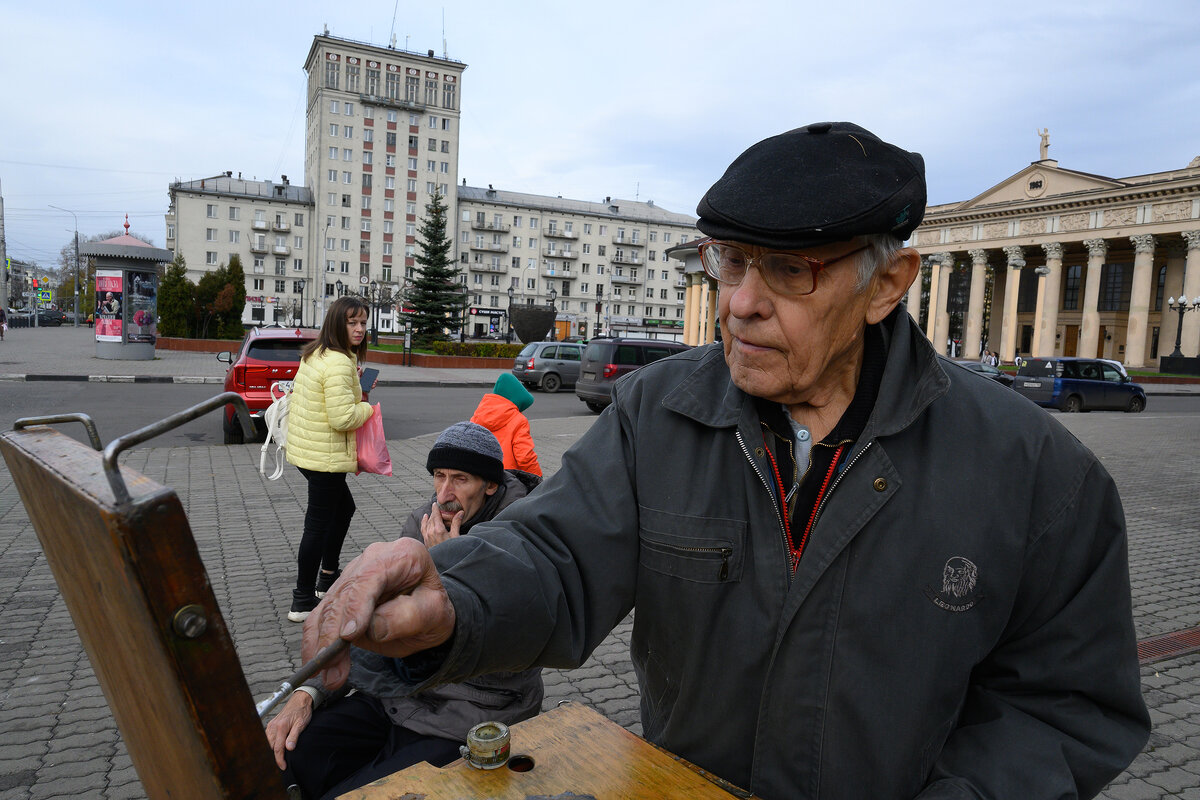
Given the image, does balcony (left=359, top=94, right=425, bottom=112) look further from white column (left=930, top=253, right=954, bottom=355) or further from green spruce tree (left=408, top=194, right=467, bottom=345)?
white column (left=930, top=253, right=954, bottom=355)

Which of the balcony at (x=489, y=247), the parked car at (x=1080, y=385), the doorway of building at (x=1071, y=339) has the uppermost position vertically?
the balcony at (x=489, y=247)

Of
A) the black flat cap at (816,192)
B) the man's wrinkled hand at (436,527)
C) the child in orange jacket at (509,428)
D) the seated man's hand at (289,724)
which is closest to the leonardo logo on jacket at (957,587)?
the black flat cap at (816,192)

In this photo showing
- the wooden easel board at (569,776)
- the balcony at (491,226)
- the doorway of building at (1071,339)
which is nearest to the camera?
the wooden easel board at (569,776)

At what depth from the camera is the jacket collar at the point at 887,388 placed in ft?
5.41

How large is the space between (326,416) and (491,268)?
94.3 meters

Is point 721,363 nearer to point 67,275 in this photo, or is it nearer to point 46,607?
point 46,607

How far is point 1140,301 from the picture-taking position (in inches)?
2146

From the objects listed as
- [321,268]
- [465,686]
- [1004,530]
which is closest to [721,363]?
[1004,530]

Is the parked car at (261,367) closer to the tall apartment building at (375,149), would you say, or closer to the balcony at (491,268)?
the tall apartment building at (375,149)

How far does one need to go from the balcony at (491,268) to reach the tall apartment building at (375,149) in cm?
891

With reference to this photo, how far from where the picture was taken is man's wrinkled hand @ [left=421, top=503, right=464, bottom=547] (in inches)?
135

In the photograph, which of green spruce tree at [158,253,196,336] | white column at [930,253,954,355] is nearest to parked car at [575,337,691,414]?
green spruce tree at [158,253,196,336]

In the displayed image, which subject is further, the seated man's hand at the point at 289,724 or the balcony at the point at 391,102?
the balcony at the point at 391,102

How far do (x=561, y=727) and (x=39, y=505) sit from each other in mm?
1125
